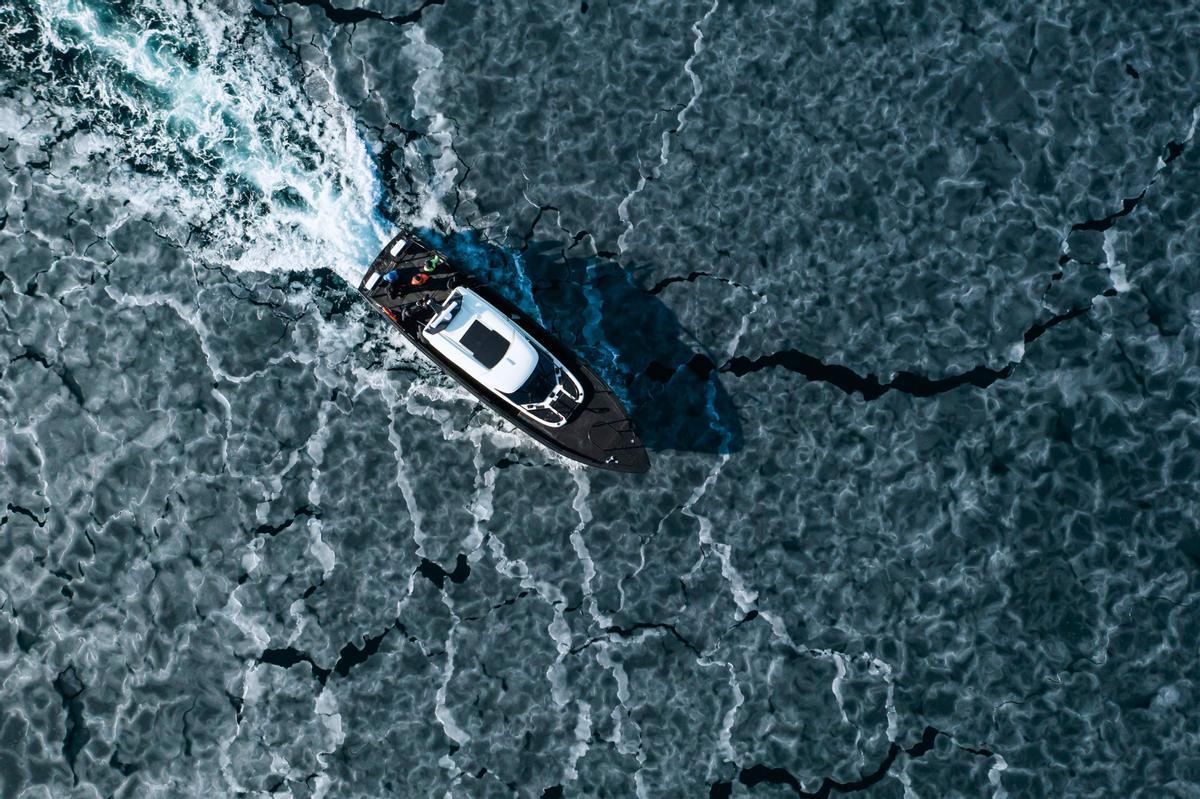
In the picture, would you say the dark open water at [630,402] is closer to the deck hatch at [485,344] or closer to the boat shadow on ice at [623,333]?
the boat shadow on ice at [623,333]

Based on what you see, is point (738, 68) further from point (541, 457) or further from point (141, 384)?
point (141, 384)

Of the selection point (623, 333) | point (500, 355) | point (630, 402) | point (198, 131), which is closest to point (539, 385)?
point (500, 355)

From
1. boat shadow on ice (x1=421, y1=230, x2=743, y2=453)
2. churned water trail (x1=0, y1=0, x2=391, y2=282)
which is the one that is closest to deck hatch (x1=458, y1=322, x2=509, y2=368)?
boat shadow on ice (x1=421, y1=230, x2=743, y2=453)

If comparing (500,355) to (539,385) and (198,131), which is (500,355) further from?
(198,131)

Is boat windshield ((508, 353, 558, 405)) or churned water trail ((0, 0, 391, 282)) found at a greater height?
churned water trail ((0, 0, 391, 282))

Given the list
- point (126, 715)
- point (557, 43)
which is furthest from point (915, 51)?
point (126, 715)

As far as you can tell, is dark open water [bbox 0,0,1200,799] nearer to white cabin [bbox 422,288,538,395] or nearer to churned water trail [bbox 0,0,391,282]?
churned water trail [bbox 0,0,391,282]
